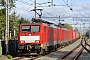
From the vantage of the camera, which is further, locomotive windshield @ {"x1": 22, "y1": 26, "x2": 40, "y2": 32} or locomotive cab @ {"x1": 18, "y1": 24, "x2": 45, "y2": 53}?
locomotive windshield @ {"x1": 22, "y1": 26, "x2": 40, "y2": 32}

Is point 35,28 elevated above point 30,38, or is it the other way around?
point 35,28

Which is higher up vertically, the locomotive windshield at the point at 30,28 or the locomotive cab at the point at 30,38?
the locomotive windshield at the point at 30,28

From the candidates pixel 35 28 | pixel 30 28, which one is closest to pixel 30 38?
pixel 30 28

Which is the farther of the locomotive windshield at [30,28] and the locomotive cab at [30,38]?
the locomotive windshield at [30,28]

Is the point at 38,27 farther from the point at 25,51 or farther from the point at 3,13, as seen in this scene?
the point at 3,13

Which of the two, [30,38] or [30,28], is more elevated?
[30,28]

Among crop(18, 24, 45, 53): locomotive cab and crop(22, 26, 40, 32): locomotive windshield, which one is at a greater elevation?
crop(22, 26, 40, 32): locomotive windshield

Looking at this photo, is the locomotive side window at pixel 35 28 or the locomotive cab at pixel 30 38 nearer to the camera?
the locomotive cab at pixel 30 38

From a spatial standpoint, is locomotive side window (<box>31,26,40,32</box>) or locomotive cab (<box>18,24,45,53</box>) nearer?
locomotive cab (<box>18,24,45,53</box>)

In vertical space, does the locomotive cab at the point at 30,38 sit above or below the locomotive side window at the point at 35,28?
below

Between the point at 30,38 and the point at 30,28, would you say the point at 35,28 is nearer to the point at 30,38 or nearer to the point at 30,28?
the point at 30,28

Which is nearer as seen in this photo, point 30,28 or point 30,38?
point 30,38

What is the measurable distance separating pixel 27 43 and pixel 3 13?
949 inches

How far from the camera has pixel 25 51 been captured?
2523 centimetres
